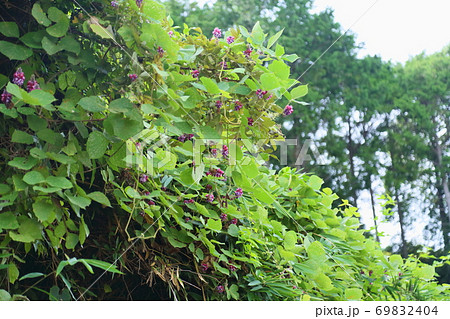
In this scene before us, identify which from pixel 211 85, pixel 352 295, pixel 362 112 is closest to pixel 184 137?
pixel 211 85

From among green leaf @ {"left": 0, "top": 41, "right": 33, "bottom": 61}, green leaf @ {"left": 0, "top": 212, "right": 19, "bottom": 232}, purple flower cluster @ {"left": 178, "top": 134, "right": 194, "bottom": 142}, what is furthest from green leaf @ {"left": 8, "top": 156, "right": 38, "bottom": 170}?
purple flower cluster @ {"left": 178, "top": 134, "right": 194, "bottom": 142}

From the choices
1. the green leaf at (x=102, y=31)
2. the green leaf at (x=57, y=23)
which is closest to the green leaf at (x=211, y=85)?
the green leaf at (x=102, y=31)

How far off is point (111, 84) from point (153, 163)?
26 cm

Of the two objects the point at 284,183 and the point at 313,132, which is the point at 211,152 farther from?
the point at 313,132

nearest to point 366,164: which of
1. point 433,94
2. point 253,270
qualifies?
point 433,94

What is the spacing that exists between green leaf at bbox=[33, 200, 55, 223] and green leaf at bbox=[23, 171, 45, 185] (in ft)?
0.20

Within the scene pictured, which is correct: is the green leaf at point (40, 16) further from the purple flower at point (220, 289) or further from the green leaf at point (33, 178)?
the purple flower at point (220, 289)

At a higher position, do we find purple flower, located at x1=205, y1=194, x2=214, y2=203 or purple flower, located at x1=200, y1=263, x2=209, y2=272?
purple flower, located at x1=205, y1=194, x2=214, y2=203

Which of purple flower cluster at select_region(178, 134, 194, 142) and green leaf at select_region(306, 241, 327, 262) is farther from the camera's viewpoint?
green leaf at select_region(306, 241, 327, 262)

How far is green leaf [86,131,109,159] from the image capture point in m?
1.14

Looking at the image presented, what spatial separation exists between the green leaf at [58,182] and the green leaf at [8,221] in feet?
0.45

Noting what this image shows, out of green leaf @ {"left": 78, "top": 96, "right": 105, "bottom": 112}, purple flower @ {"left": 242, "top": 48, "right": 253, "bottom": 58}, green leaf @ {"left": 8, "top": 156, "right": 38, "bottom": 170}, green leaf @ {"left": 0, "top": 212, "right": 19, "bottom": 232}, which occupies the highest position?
purple flower @ {"left": 242, "top": 48, "right": 253, "bottom": 58}

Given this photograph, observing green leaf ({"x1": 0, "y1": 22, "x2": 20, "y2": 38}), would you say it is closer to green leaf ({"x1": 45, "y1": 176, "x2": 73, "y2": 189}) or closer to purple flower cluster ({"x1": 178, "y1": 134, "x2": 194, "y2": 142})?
green leaf ({"x1": 45, "y1": 176, "x2": 73, "y2": 189})

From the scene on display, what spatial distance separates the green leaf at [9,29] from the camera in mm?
1179
